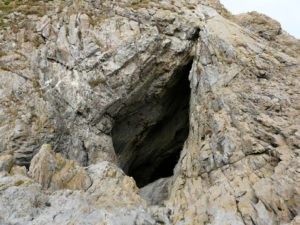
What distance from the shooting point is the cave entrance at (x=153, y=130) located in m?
35.8

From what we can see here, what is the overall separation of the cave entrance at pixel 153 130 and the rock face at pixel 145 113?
0.50 ft

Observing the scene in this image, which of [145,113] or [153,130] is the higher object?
[145,113]

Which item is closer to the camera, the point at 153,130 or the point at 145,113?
the point at 145,113

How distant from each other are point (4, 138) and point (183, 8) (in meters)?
22.2

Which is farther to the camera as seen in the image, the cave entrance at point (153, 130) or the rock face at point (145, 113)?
the cave entrance at point (153, 130)

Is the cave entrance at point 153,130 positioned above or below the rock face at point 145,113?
below

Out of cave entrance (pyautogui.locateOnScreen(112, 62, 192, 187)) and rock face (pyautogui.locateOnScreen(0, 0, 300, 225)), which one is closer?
rock face (pyautogui.locateOnScreen(0, 0, 300, 225))

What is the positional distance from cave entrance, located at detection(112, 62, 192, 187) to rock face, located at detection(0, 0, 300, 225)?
→ 153 millimetres

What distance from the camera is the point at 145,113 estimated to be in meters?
36.7

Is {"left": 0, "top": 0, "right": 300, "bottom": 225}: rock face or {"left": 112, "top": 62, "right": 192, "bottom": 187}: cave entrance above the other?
{"left": 0, "top": 0, "right": 300, "bottom": 225}: rock face

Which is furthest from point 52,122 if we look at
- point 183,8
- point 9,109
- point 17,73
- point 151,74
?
point 183,8

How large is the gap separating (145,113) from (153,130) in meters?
3.08

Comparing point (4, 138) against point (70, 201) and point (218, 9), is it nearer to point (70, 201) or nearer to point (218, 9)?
point (70, 201)

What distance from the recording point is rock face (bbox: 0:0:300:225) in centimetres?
2238
